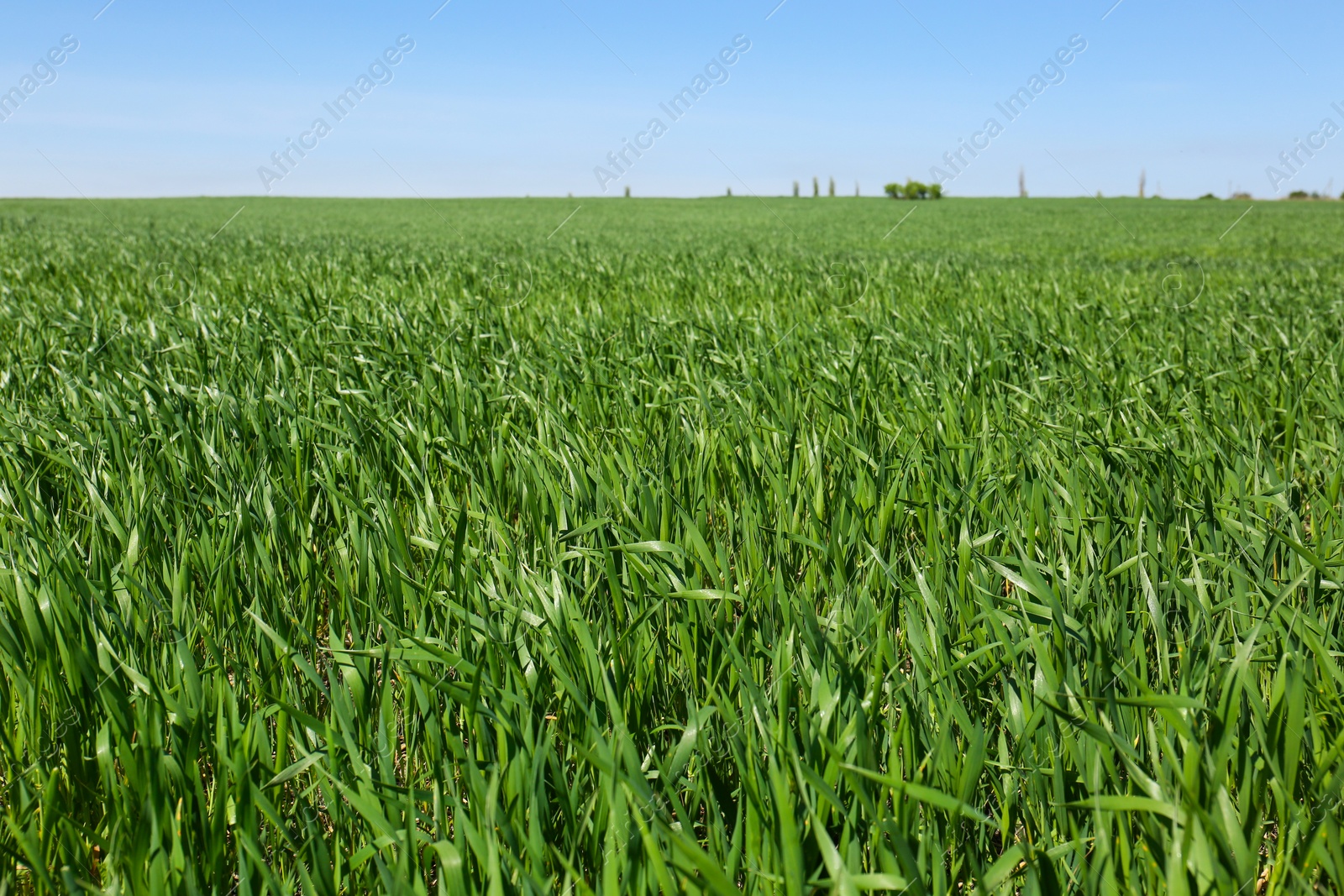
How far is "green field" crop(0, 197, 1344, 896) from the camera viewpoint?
3.55 ft

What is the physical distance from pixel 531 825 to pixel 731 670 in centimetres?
49

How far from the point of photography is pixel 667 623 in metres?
1.59

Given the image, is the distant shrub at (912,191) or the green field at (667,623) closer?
the green field at (667,623)

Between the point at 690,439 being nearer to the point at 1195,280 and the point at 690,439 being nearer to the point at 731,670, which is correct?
the point at 731,670

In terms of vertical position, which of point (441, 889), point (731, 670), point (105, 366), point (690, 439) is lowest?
point (441, 889)

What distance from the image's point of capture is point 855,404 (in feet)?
10.1

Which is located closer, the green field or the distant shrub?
the green field

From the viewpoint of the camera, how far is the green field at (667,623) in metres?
1.08

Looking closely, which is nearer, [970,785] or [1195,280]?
[970,785]

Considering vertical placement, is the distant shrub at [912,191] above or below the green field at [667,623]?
above

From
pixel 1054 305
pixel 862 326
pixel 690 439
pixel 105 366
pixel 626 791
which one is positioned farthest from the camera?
pixel 1054 305

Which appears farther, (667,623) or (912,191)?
(912,191)

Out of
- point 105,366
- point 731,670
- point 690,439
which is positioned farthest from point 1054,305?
point 105,366

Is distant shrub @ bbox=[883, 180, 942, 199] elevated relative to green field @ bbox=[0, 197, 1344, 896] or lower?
elevated
